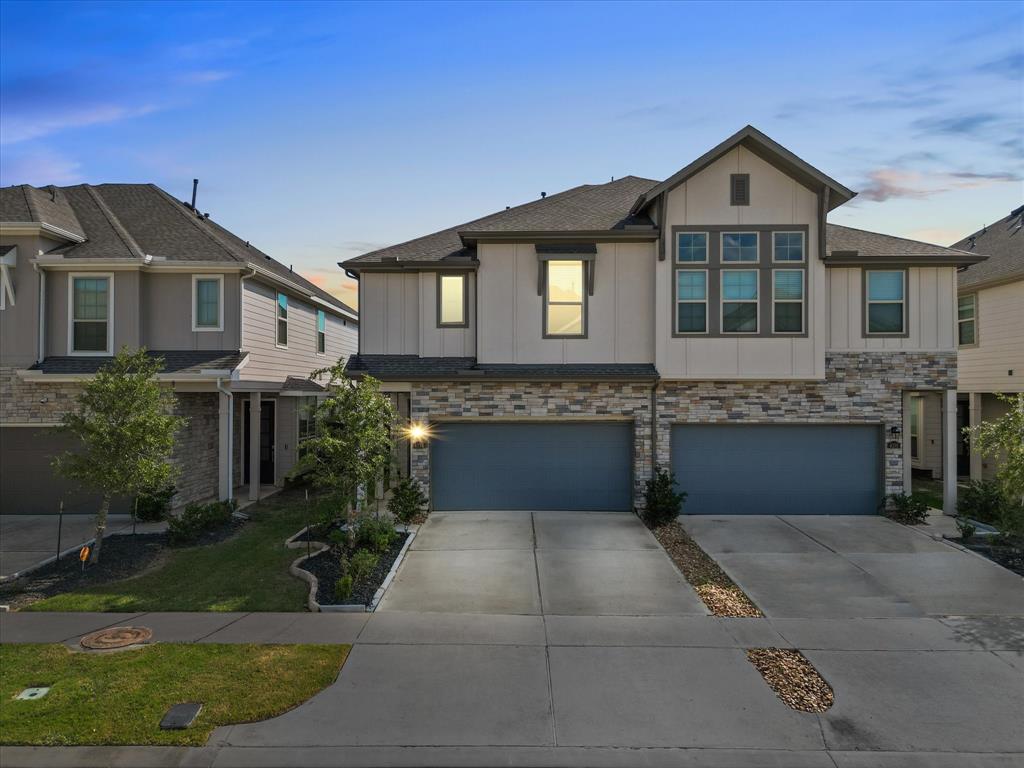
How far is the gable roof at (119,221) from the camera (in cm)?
1405

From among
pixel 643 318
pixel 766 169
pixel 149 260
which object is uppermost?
pixel 766 169

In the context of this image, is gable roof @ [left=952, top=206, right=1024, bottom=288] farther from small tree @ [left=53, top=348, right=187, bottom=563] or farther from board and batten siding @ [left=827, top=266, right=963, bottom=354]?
small tree @ [left=53, top=348, right=187, bottom=563]

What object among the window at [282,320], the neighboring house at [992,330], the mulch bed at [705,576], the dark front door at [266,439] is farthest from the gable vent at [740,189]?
the dark front door at [266,439]

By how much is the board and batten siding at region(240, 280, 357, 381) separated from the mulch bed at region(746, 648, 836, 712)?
12.3m

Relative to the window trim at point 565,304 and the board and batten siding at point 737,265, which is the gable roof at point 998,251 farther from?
the window trim at point 565,304

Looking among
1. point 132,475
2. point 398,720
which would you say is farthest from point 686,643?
point 132,475

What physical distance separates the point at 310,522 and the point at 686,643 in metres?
8.39

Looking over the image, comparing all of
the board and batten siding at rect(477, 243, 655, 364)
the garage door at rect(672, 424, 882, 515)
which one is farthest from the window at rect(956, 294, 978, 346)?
the board and batten siding at rect(477, 243, 655, 364)

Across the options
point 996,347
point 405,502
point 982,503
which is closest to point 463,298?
point 405,502

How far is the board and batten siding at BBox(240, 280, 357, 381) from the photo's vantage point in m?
14.9

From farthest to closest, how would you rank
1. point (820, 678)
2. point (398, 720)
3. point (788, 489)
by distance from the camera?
point (788, 489) < point (820, 678) < point (398, 720)

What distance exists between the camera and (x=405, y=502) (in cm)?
1260

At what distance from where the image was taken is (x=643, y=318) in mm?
13523

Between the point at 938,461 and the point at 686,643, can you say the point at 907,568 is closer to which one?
the point at 686,643
